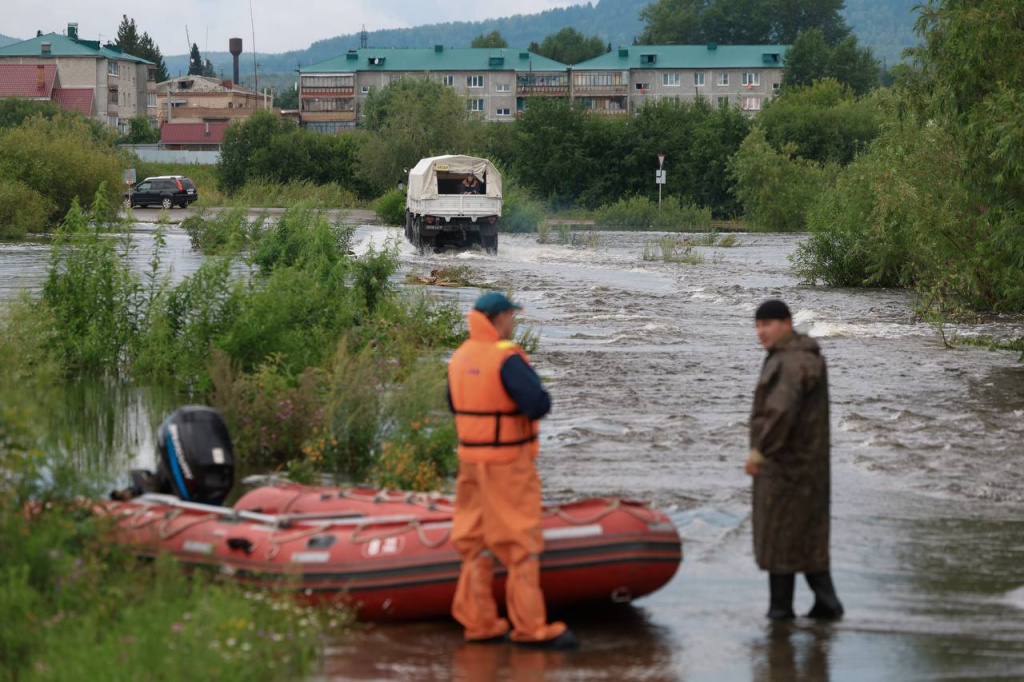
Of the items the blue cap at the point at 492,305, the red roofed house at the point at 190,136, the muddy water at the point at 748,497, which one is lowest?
the muddy water at the point at 748,497

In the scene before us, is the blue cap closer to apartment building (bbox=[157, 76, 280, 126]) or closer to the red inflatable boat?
the red inflatable boat

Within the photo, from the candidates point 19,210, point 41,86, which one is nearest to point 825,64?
point 41,86

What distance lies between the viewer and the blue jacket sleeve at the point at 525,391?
7602 mm

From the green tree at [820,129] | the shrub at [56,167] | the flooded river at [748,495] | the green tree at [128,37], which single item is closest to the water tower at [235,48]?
the green tree at [128,37]

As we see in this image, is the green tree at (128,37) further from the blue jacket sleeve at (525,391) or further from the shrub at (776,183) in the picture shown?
the blue jacket sleeve at (525,391)

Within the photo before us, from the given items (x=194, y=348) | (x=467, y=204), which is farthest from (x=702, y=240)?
(x=194, y=348)

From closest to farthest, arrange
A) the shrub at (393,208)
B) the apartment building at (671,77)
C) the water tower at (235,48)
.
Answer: the shrub at (393,208), the apartment building at (671,77), the water tower at (235,48)

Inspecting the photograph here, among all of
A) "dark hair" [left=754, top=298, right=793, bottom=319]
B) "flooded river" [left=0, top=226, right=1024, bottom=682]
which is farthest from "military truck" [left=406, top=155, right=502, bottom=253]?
"dark hair" [left=754, top=298, right=793, bottom=319]

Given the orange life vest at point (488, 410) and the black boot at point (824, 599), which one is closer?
the orange life vest at point (488, 410)

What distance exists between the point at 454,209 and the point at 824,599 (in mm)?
35725

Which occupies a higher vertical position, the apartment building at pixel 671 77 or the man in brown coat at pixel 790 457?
the apartment building at pixel 671 77

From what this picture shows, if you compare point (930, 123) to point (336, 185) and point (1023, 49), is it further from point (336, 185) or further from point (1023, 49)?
point (336, 185)

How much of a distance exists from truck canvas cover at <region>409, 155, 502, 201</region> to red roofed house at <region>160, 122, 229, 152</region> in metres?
80.6

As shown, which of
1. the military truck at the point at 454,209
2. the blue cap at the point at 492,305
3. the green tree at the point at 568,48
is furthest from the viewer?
the green tree at the point at 568,48
